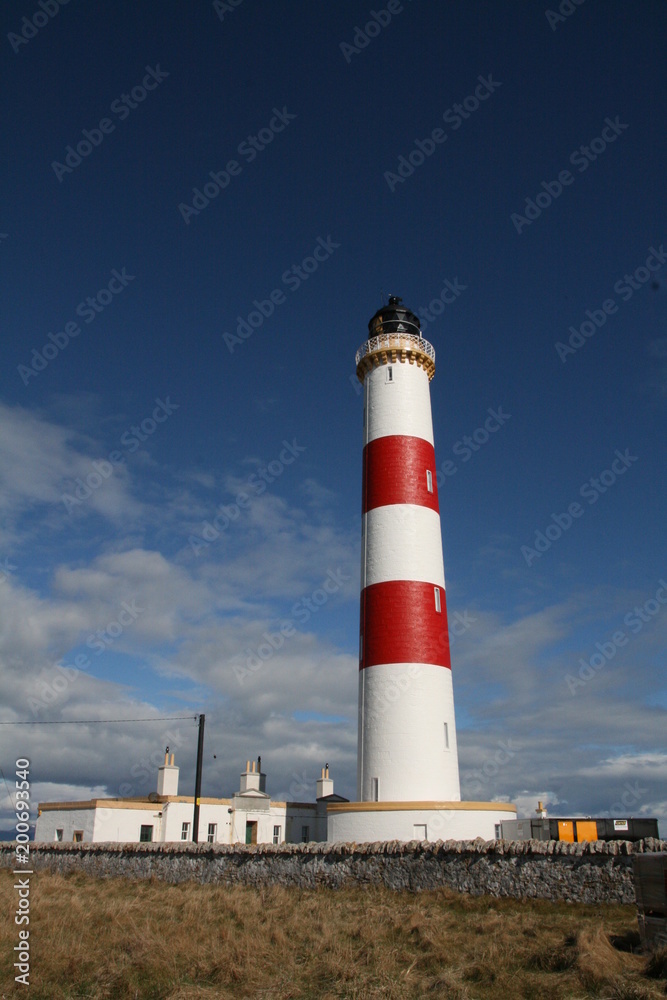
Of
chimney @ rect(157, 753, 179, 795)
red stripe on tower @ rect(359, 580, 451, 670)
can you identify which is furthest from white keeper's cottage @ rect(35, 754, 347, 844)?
red stripe on tower @ rect(359, 580, 451, 670)

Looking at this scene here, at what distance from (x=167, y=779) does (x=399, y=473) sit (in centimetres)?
2044

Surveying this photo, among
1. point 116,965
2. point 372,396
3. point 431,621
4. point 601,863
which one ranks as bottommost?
point 116,965

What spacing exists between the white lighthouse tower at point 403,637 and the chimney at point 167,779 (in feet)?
50.5

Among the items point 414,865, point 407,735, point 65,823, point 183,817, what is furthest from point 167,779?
point 414,865

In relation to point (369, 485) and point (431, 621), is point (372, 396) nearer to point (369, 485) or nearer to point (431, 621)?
point (369, 485)

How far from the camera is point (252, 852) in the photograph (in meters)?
21.2

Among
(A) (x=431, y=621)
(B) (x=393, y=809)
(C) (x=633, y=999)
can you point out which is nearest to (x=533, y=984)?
(C) (x=633, y=999)

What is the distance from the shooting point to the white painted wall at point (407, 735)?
22.5m

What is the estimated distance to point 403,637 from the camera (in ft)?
78.3

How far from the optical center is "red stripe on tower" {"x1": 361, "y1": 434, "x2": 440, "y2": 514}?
2636 cm

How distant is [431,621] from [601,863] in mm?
10195

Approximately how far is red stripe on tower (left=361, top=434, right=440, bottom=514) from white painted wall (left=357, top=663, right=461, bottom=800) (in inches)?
246

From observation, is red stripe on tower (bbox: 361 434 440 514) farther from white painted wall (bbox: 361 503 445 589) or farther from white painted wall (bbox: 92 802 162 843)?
white painted wall (bbox: 92 802 162 843)

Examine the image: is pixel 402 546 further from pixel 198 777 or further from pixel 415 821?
pixel 198 777
